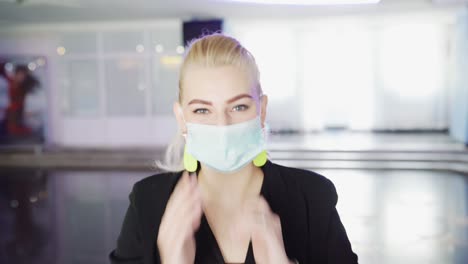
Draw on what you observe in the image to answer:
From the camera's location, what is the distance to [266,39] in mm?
12336

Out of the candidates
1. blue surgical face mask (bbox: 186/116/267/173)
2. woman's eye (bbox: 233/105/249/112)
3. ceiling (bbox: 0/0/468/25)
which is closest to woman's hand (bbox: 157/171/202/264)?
blue surgical face mask (bbox: 186/116/267/173)

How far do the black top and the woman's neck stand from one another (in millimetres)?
36

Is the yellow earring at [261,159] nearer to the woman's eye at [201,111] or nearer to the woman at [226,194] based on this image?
the woman at [226,194]

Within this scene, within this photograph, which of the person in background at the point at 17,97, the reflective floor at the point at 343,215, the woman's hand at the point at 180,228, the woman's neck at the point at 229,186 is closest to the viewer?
the woman's hand at the point at 180,228

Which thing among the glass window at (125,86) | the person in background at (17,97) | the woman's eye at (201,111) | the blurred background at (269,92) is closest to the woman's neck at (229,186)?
the woman's eye at (201,111)

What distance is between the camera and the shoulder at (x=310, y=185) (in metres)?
1.13

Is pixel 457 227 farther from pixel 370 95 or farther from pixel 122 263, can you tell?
pixel 370 95

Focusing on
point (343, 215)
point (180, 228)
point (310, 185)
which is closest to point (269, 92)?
point (343, 215)

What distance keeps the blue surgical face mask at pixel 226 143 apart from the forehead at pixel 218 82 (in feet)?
0.31

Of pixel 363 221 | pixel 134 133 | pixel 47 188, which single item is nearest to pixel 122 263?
pixel 363 221

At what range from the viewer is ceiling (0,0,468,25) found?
8.12 metres

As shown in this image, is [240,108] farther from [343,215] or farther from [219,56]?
[343,215]

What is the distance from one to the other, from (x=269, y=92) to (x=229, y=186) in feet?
22.0

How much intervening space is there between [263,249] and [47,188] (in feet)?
22.3
